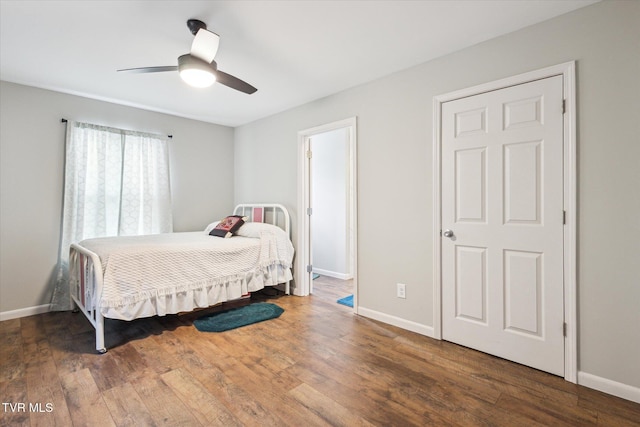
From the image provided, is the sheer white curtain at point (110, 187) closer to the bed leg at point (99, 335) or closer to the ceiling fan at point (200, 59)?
the bed leg at point (99, 335)

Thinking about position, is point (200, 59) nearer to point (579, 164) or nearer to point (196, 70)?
point (196, 70)

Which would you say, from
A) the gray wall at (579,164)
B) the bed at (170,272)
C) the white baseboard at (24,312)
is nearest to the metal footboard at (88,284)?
the bed at (170,272)

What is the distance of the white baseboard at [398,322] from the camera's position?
2.72 metres

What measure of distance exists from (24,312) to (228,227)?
2.22 metres

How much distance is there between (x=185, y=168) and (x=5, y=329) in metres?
2.57

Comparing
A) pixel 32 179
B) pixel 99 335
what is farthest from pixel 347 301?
pixel 32 179

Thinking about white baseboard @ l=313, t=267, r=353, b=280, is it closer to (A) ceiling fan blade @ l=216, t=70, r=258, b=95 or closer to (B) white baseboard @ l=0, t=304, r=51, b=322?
(A) ceiling fan blade @ l=216, t=70, r=258, b=95

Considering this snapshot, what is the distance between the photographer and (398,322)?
9.58 ft

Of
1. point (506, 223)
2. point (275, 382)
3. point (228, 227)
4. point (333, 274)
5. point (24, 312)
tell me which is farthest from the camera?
point (333, 274)

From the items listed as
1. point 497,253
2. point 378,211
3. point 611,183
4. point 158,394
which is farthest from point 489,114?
point 158,394

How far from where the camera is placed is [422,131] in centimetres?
273

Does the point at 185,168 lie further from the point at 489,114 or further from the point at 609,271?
the point at 609,271

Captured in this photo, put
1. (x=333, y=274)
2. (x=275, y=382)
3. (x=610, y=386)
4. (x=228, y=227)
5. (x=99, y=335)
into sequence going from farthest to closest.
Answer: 1. (x=333, y=274)
2. (x=228, y=227)
3. (x=99, y=335)
4. (x=275, y=382)
5. (x=610, y=386)

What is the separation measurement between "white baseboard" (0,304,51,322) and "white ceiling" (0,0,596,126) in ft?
7.71
